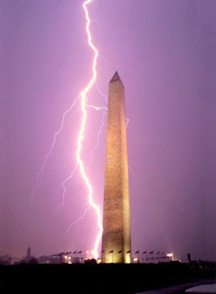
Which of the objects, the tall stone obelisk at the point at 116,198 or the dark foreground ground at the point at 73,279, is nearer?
the dark foreground ground at the point at 73,279

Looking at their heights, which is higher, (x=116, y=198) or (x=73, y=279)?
(x=116, y=198)

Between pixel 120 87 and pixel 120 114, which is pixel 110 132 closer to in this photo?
pixel 120 114

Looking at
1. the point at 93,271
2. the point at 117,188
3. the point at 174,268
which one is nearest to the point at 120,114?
the point at 117,188

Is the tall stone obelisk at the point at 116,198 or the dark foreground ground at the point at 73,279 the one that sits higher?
the tall stone obelisk at the point at 116,198

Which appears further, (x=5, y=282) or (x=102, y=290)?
(x=102, y=290)

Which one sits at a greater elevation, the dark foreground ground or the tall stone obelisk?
the tall stone obelisk

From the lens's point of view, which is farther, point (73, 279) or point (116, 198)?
point (116, 198)

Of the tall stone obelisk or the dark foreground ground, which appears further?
the tall stone obelisk

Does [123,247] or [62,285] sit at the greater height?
[123,247]
